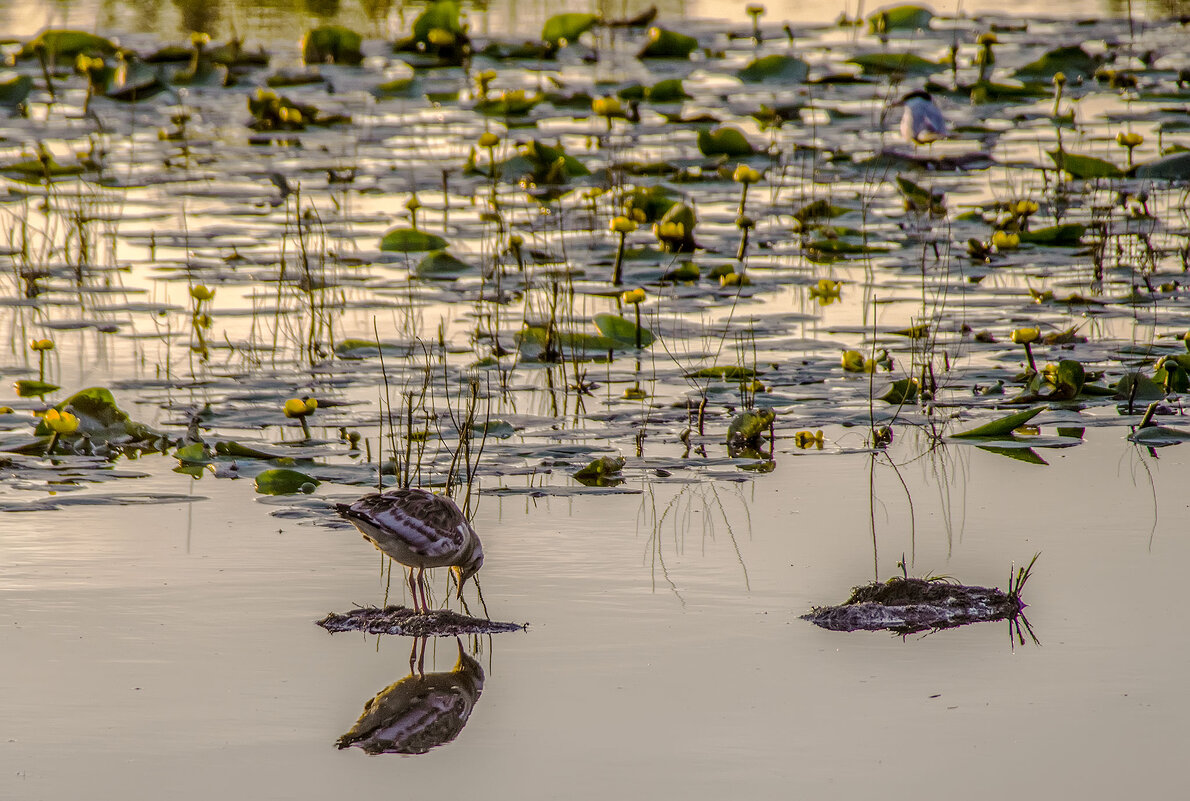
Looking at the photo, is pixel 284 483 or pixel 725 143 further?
pixel 725 143

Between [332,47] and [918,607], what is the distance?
11.4 metres

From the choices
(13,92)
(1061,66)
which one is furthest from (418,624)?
(1061,66)

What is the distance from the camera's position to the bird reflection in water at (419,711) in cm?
363

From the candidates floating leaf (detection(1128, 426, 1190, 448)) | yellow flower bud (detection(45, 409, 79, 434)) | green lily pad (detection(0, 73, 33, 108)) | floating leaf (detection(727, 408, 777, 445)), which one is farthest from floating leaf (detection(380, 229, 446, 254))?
green lily pad (detection(0, 73, 33, 108))

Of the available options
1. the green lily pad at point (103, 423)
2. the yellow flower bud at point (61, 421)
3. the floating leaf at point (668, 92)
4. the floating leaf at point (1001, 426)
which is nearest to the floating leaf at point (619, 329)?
the floating leaf at point (1001, 426)

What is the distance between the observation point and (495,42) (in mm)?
15719

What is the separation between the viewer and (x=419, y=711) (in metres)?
3.79

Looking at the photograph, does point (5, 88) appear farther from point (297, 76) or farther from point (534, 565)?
point (534, 565)

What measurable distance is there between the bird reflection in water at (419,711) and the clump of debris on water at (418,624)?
0.14 m

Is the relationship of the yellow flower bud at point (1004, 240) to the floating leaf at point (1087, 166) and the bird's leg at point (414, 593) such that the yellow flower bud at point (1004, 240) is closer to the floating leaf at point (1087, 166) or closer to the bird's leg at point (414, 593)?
the floating leaf at point (1087, 166)

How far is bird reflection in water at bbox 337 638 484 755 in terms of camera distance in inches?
143

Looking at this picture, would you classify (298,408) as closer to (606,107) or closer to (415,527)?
(415,527)

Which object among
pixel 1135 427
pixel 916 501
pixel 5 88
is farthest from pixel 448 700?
pixel 5 88

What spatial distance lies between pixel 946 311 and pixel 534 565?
3371 mm
